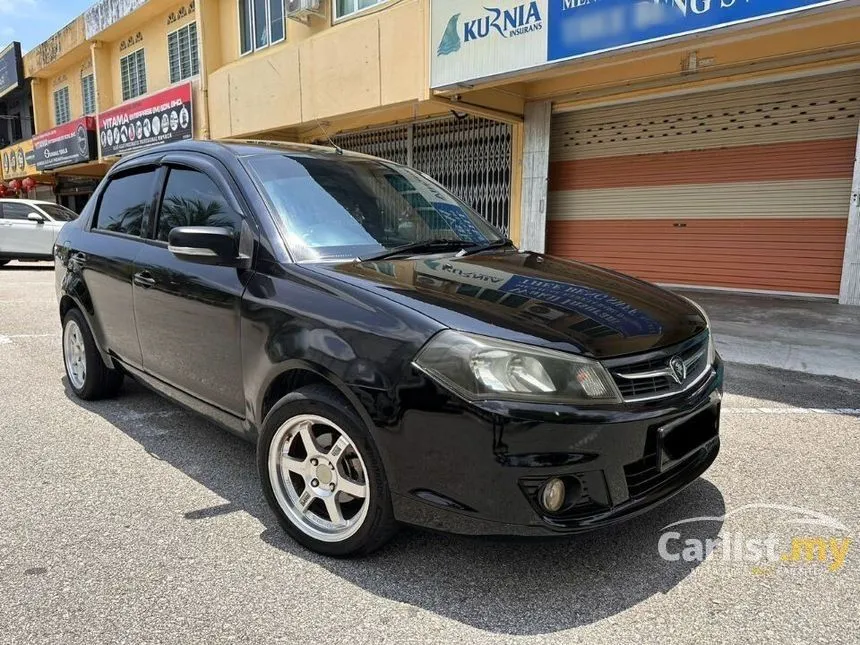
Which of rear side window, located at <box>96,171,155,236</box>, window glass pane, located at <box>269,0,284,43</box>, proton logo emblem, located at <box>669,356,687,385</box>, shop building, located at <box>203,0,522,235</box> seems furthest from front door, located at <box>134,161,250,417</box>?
window glass pane, located at <box>269,0,284,43</box>

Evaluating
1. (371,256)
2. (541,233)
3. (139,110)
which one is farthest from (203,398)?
(139,110)

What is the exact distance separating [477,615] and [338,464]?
2.50 feet

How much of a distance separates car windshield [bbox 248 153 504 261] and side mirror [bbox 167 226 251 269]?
0.25 meters

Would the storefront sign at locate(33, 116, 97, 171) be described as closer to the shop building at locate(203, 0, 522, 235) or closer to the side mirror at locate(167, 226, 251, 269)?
the shop building at locate(203, 0, 522, 235)

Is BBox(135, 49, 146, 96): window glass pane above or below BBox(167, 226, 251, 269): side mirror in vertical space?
above

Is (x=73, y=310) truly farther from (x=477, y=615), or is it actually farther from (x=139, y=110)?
(x=139, y=110)

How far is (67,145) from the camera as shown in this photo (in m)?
21.5

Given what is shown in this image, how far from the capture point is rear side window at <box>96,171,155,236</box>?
3.82 meters

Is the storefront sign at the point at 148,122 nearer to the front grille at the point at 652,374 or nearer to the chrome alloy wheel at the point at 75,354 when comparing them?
the chrome alloy wheel at the point at 75,354

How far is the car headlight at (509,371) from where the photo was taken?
6.91 feet

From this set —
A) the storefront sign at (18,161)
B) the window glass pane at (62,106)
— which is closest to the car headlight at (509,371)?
the window glass pane at (62,106)

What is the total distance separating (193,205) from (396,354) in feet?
5.91

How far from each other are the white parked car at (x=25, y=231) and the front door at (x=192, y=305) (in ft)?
42.6

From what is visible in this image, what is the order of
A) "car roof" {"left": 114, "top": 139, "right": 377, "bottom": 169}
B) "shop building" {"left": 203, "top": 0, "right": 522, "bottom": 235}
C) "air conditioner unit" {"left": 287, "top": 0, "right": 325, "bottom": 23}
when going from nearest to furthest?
"car roof" {"left": 114, "top": 139, "right": 377, "bottom": 169} → "shop building" {"left": 203, "top": 0, "right": 522, "bottom": 235} → "air conditioner unit" {"left": 287, "top": 0, "right": 325, "bottom": 23}
